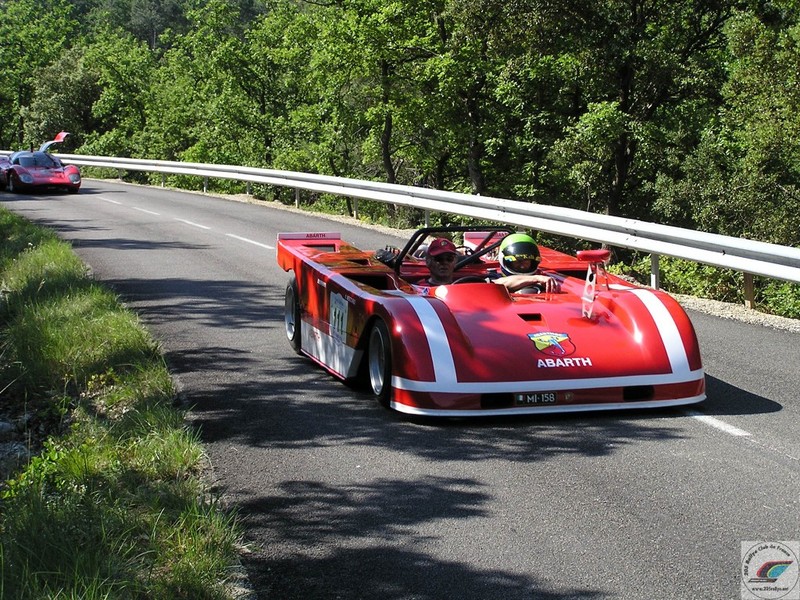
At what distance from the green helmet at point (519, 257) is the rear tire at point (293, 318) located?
1856 mm

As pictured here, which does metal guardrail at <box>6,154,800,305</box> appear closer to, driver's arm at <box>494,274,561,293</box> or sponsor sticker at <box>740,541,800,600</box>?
driver's arm at <box>494,274,561,293</box>

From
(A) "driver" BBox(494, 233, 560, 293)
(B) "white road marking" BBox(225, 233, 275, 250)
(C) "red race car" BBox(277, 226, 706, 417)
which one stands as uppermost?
(A) "driver" BBox(494, 233, 560, 293)

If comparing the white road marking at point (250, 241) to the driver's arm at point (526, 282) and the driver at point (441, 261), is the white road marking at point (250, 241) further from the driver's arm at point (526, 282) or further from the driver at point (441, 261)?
the driver's arm at point (526, 282)

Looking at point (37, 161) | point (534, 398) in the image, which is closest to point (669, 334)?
point (534, 398)

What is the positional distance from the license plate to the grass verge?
2.00 meters

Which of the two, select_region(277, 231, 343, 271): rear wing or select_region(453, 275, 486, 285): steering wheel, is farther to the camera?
select_region(277, 231, 343, 271): rear wing

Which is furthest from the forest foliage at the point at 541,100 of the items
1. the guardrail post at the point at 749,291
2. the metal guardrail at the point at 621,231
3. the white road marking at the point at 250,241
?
the guardrail post at the point at 749,291

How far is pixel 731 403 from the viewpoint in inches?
292

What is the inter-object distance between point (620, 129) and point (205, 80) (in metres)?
39.1

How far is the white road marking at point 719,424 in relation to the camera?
21.8 ft

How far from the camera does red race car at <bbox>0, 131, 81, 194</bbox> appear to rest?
29.8 metres

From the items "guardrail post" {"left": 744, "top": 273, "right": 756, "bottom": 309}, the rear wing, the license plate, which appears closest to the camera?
the license plate

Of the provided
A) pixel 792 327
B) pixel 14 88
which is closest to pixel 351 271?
pixel 792 327

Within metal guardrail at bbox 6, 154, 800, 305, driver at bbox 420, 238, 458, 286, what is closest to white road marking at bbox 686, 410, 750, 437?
driver at bbox 420, 238, 458, 286
